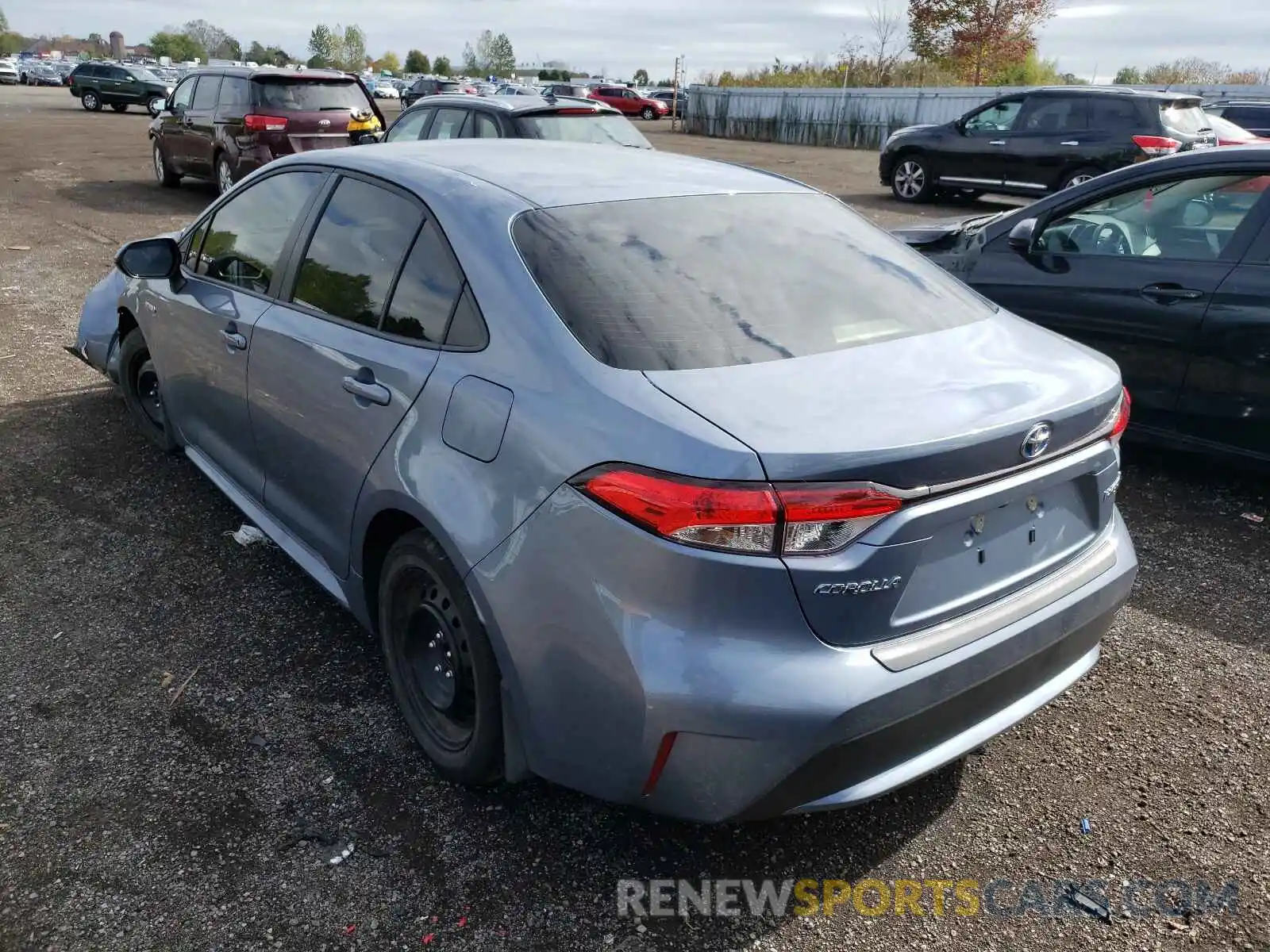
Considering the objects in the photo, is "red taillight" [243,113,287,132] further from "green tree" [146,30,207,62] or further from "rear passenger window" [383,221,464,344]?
"green tree" [146,30,207,62]

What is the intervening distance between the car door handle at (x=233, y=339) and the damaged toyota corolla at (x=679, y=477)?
0.20 m

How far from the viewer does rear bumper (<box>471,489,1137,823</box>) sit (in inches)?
78.0

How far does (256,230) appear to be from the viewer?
3691 mm

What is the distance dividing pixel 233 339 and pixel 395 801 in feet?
5.96

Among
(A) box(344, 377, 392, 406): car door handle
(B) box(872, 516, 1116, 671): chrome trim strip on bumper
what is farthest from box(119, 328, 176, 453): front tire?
(B) box(872, 516, 1116, 671): chrome trim strip on bumper

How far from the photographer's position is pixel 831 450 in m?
1.98

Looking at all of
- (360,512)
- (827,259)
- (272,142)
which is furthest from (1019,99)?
(360,512)

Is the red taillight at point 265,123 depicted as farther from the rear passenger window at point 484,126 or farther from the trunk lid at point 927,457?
the trunk lid at point 927,457

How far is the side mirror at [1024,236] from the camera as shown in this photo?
5.10 metres

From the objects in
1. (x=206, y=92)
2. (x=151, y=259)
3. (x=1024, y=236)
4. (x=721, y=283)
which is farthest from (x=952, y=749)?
(x=206, y=92)

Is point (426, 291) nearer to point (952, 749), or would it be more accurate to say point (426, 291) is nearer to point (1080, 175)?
point (952, 749)

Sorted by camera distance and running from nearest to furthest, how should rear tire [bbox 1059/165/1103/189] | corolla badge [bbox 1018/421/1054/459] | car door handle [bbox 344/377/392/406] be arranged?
corolla badge [bbox 1018/421/1054/459] < car door handle [bbox 344/377/392/406] < rear tire [bbox 1059/165/1103/189]

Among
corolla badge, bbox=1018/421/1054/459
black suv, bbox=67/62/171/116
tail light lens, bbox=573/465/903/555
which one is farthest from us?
black suv, bbox=67/62/171/116

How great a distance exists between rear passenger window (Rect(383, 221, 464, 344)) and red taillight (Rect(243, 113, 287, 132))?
34.7 feet
